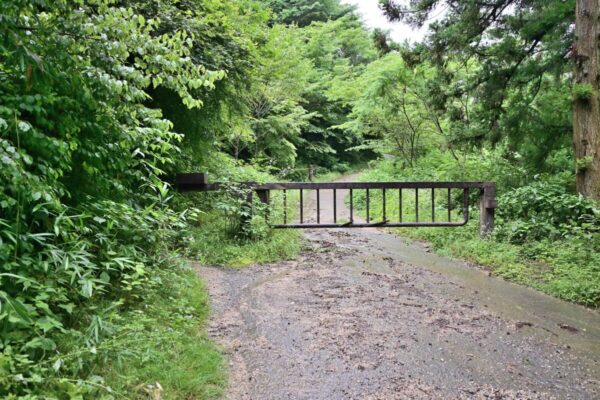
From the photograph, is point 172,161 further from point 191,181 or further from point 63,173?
point 191,181

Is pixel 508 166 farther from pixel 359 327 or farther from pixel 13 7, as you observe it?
pixel 13 7

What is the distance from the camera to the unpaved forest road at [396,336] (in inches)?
108

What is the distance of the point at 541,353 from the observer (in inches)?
127

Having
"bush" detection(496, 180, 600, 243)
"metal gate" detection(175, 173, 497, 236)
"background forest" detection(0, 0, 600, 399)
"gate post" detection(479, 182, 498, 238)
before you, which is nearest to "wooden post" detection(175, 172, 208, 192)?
"metal gate" detection(175, 173, 497, 236)

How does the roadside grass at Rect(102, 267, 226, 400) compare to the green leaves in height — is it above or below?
below

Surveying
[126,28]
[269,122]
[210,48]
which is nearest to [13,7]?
[126,28]

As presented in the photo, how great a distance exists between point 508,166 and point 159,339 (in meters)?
8.93

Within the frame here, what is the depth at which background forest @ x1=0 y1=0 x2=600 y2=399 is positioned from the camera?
86.0 inches

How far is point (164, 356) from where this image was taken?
8.60 feet

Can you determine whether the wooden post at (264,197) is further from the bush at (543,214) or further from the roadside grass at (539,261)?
the bush at (543,214)

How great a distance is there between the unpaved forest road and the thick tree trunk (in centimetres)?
284

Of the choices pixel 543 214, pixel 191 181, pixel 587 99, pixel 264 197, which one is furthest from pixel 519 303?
pixel 191 181

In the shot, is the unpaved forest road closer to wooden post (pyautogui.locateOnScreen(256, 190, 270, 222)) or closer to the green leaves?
the green leaves

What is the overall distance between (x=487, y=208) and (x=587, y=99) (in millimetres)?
2308
